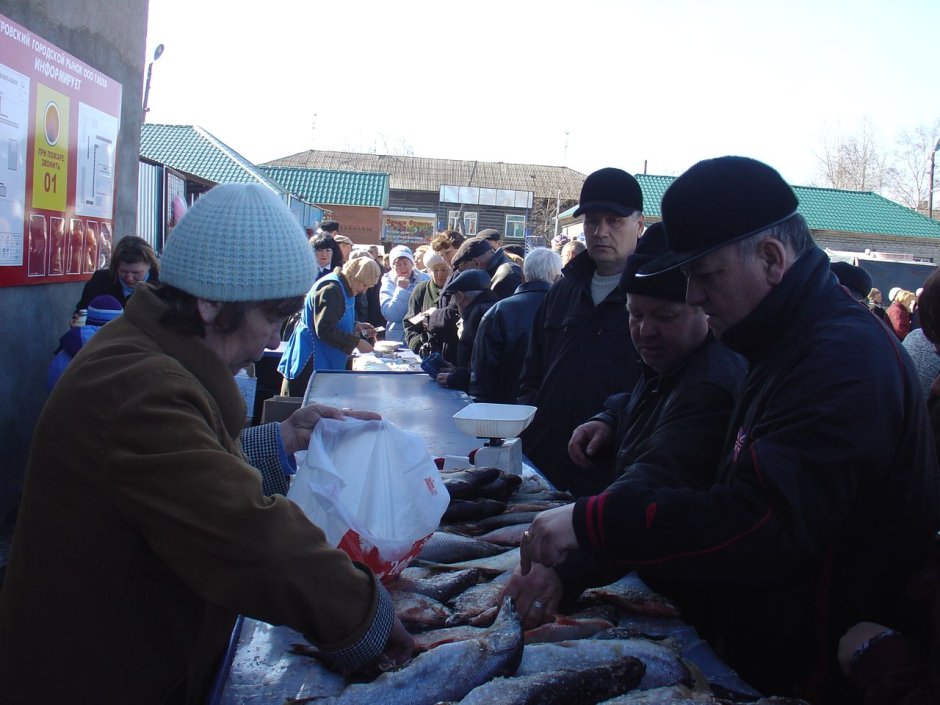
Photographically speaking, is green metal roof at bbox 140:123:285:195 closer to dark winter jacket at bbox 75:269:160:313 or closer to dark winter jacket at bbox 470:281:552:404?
dark winter jacket at bbox 75:269:160:313

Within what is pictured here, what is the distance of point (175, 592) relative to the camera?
5.14ft

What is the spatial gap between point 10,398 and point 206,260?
4464 mm

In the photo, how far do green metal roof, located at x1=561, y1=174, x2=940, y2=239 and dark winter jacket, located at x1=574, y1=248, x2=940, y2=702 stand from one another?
26926 millimetres

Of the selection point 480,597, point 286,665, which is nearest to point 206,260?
point 286,665

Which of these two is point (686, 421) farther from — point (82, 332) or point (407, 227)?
point (407, 227)

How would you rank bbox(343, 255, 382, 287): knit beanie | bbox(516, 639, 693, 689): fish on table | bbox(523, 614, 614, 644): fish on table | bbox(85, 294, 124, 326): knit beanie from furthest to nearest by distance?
bbox(343, 255, 382, 287): knit beanie → bbox(85, 294, 124, 326): knit beanie → bbox(523, 614, 614, 644): fish on table → bbox(516, 639, 693, 689): fish on table

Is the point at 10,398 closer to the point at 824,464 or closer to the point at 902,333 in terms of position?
the point at 824,464

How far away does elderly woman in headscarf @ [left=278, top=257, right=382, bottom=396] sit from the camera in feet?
25.0

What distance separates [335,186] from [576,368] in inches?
1470

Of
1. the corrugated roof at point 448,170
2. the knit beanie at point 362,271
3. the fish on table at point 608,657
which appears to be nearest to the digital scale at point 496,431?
the fish on table at point 608,657

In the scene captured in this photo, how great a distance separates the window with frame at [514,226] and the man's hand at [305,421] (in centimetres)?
4356

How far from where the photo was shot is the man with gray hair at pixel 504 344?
203 inches

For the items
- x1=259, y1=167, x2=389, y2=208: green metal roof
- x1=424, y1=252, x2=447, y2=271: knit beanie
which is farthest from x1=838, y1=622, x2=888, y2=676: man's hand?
x1=259, y1=167, x2=389, y2=208: green metal roof

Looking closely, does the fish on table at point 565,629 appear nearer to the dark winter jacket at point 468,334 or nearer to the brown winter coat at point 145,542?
the brown winter coat at point 145,542
